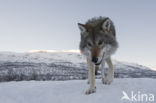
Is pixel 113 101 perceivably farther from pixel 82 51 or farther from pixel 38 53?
pixel 38 53

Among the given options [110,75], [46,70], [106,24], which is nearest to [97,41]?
[106,24]

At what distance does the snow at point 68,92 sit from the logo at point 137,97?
5.5 inches

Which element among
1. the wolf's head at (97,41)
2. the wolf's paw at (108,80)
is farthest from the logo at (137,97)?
the wolf's paw at (108,80)

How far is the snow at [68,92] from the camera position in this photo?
7027mm

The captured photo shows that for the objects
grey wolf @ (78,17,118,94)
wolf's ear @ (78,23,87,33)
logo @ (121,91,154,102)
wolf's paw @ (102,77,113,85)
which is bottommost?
logo @ (121,91,154,102)

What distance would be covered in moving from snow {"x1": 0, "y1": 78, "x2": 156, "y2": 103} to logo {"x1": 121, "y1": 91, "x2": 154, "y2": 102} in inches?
5.5

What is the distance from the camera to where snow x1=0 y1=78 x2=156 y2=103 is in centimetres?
703

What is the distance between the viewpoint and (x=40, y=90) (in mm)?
8273

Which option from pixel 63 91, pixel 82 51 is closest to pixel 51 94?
pixel 63 91

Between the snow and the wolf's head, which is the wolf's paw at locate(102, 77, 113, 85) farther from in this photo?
the wolf's head

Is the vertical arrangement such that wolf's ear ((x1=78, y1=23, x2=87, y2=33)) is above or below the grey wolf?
above

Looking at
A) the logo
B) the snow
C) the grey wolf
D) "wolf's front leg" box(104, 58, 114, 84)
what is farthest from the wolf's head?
the logo

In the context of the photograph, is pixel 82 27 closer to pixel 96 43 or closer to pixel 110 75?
pixel 96 43

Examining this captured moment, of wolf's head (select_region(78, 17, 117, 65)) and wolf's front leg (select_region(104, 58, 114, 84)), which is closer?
wolf's head (select_region(78, 17, 117, 65))
